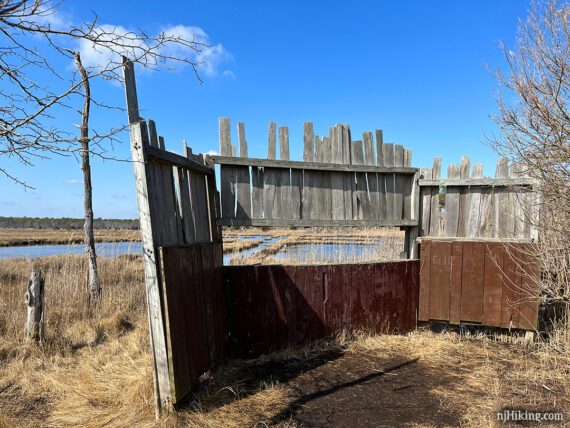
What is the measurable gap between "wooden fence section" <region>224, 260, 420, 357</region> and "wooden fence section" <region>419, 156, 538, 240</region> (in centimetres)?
75

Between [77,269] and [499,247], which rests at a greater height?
[499,247]

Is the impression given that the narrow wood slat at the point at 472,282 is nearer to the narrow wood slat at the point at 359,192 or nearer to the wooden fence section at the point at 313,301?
the wooden fence section at the point at 313,301

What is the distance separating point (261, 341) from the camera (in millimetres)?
5113

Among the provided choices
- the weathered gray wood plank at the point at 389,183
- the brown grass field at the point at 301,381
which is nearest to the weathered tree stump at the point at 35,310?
the brown grass field at the point at 301,381

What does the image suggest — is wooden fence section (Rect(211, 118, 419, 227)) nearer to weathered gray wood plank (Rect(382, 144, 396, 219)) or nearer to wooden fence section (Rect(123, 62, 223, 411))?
weathered gray wood plank (Rect(382, 144, 396, 219))

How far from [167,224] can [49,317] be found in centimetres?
417

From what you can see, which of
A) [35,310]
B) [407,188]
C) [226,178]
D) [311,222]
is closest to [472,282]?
[407,188]

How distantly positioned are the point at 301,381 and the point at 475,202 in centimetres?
340

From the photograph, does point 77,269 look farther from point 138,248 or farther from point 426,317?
point 426,317

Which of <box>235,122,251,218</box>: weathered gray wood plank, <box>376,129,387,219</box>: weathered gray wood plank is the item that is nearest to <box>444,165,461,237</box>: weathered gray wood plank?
<box>376,129,387,219</box>: weathered gray wood plank

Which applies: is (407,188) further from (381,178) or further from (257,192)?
(257,192)

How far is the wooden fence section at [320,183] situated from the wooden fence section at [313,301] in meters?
0.62

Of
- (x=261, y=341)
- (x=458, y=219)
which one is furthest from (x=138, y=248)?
(x=458, y=219)

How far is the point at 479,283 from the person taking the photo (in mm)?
5586
